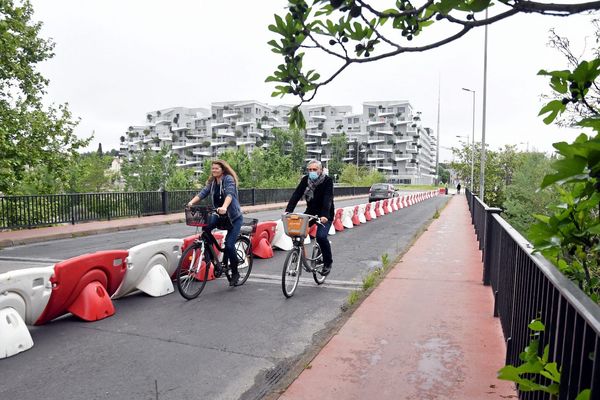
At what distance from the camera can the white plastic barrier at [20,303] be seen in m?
4.35

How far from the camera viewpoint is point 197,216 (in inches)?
250

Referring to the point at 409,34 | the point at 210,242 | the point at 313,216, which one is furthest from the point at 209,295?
the point at 409,34

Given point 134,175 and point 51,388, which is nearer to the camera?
point 51,388

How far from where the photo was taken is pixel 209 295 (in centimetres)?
666

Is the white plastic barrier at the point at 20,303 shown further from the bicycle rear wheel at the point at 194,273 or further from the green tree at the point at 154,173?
the green tree at the point at 154,173

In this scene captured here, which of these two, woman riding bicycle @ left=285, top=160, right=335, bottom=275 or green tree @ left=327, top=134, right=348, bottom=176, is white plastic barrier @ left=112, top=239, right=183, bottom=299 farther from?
green tree @ left=327, top=134, right=348, bottom=176

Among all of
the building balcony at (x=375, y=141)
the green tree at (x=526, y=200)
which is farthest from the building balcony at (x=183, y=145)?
the green tree at (x=526, y=200)

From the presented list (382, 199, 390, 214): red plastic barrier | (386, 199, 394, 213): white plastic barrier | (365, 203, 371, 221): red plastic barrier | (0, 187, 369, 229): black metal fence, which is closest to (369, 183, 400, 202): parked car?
(386, 199, 394, 213): white plastic barrier

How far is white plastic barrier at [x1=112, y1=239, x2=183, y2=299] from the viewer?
6228 millimetres

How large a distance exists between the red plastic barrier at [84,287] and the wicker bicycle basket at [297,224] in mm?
2312

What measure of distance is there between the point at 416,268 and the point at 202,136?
436 ft

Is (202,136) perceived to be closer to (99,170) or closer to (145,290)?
(99,170)

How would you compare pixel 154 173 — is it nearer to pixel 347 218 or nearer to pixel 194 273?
pixel 347 218

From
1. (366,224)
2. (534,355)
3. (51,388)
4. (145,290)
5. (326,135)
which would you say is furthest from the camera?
(326,135)
